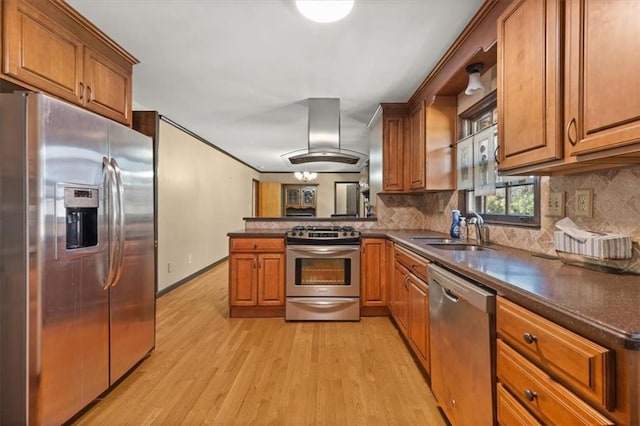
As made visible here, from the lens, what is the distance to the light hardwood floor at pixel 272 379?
1.74 m

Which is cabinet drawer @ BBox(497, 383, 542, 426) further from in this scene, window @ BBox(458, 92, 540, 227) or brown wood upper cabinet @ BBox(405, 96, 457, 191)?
brown wood upper cabinet @ BBox(405, 96, 457, 191)

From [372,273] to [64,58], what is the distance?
2.95 metres

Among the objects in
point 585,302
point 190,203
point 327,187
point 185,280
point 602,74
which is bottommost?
point 185,280

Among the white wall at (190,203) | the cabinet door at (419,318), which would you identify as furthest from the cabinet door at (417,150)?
the white wall at (190,203)

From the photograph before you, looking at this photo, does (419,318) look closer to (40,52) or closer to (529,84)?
(529,84)

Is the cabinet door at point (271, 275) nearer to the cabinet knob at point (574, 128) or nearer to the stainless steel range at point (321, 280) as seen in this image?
the stainless steel range at point (321, 280)

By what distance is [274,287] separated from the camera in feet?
10.6

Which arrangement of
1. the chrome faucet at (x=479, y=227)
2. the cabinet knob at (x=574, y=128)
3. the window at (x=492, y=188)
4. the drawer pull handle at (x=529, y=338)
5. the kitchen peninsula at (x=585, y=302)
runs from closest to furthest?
the kitchen peninsula at (x=585, y=302) < the drawer pull handle at (x=529, y=338) < the cabinet knob at (x=574, y=128) < the window at (x=492, y=188) < the chrome faucet at (x=479, y=227)

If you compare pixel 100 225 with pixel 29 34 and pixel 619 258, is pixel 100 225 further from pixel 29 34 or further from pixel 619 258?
pixel 619 258

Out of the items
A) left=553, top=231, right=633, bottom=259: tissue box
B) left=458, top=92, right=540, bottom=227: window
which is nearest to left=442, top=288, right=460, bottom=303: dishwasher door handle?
left=553, top=231, right=633, bottom=259: tissue box

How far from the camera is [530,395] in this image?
953 mm

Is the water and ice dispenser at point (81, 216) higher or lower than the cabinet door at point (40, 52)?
lower

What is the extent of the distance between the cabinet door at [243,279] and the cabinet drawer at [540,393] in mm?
2504

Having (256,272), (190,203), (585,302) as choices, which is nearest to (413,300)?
(585,302)
